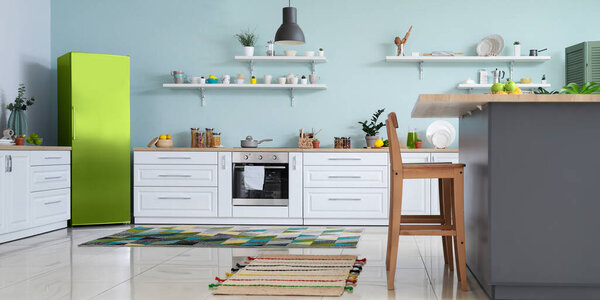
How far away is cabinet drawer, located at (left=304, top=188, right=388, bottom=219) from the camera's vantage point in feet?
19.1

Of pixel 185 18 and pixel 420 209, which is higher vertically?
pixel 185 18

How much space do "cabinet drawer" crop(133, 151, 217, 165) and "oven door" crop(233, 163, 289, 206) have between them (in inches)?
17.1

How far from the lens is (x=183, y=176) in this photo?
5.98 meters

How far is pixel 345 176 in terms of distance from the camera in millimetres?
5840

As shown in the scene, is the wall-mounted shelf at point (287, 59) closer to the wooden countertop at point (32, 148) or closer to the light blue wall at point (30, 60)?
the wooden countertop at point (32, 148)

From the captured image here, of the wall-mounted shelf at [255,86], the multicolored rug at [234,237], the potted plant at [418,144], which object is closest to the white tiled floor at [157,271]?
the multicolored rug at [234,237]

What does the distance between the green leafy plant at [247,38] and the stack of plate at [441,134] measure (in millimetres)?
2122

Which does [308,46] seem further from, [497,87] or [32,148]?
[497,87]

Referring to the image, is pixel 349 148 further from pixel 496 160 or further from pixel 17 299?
pixel 17 299

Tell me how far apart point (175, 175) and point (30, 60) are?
2.02 metres

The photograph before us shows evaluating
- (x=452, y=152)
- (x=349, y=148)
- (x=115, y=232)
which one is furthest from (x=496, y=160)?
(x=115, y=232)

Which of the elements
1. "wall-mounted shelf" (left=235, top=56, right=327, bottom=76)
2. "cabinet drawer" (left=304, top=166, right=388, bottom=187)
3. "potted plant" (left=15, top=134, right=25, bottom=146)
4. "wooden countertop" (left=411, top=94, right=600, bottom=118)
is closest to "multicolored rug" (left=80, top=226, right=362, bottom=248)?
"cabinet drawer" (left=304, top=166, right=388, bottom=187)

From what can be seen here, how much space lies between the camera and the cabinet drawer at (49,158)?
5230 millimetres

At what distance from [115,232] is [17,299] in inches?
101
